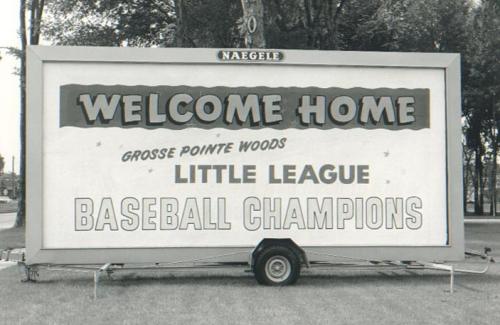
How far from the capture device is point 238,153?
31.0 ft

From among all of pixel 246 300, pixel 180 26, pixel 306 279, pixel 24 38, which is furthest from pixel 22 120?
pixel 246 300

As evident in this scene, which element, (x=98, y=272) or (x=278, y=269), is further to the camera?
(x=278, y=269)

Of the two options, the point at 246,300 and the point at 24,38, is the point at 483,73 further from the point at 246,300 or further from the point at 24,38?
the point at 246,300

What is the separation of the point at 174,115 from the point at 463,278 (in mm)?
5570

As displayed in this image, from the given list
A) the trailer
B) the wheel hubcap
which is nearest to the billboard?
the trailer

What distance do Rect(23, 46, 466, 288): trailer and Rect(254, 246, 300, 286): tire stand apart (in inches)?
0.8

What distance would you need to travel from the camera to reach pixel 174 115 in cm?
941

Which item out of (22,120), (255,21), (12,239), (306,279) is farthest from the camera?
(22,120)

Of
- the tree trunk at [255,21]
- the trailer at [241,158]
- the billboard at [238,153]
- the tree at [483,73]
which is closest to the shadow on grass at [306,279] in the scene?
the trailer at [241,158]

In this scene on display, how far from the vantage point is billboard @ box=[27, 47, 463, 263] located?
9188 millimetres

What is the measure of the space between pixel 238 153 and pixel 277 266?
1810 millimetres

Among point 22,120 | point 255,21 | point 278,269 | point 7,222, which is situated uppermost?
point 255,21

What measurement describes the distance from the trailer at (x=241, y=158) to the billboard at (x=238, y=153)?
0.02m

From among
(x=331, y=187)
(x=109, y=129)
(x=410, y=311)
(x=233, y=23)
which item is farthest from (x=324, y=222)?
(x=233, y=23)
